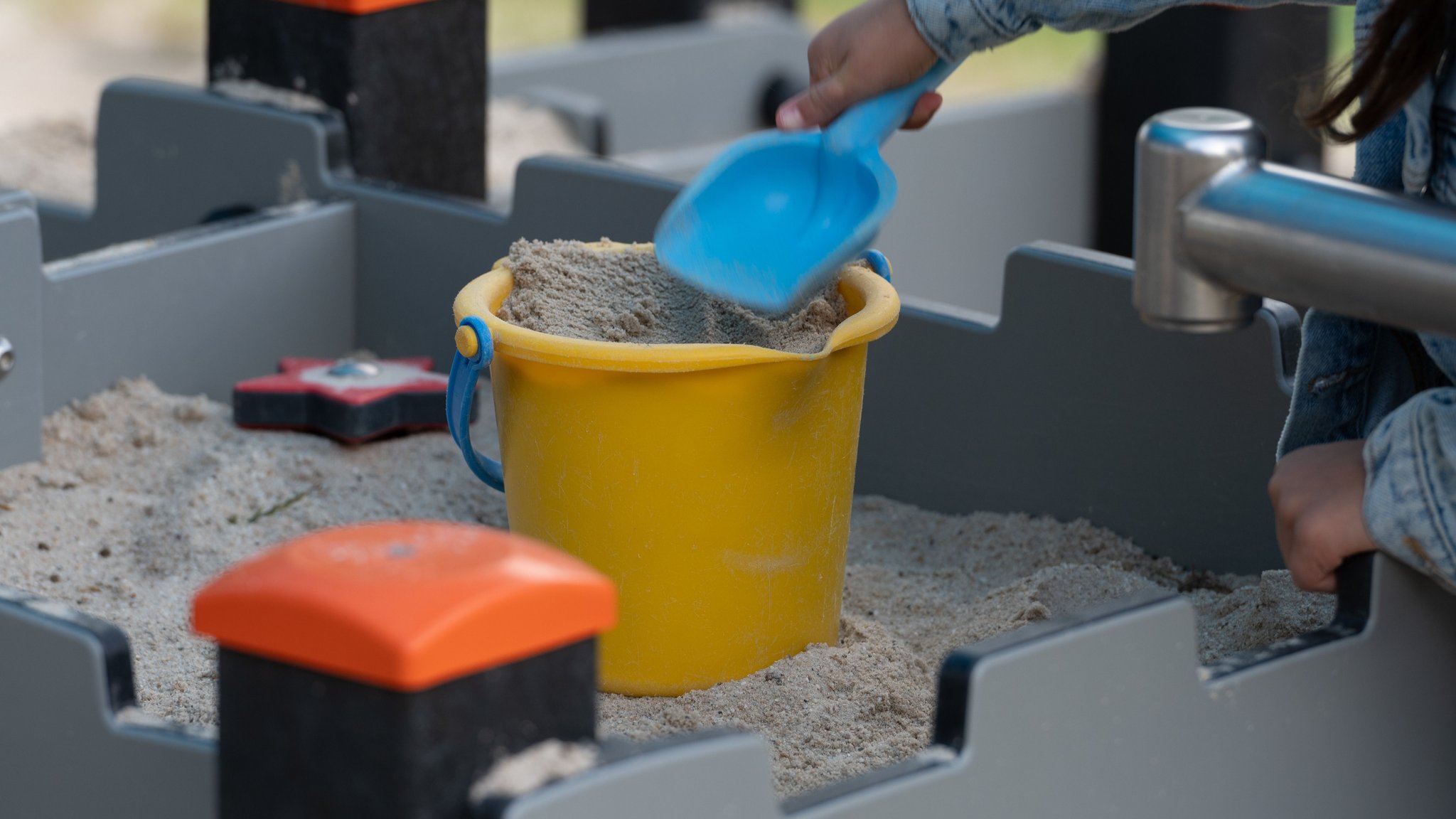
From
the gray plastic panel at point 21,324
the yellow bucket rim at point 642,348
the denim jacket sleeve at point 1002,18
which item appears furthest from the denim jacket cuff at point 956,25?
the gray plastic panel at point 21,324

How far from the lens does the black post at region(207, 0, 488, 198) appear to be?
1856 millimetres

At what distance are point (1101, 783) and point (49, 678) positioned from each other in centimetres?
50

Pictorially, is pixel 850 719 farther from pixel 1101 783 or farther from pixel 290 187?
pixel 290 187

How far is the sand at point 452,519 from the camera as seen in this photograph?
3.62 ft

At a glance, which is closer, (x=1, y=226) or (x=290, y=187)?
(x=1, y=226)

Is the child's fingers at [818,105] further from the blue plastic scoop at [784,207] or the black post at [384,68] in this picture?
the black post at [384,68]

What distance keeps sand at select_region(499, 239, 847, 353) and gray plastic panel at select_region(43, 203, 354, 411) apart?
507 mm

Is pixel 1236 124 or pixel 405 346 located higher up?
pixel 1236 124

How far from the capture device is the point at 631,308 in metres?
1.19

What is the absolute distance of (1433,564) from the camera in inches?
36.1

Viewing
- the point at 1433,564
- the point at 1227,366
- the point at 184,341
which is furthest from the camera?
the point at 184,341

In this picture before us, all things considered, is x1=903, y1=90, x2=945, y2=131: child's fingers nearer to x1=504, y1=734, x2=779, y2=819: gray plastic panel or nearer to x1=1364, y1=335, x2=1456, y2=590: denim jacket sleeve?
x1=1364, y1=335, x2=1456, y2=590: denim jacket sleeve

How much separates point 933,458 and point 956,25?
50 centimetres

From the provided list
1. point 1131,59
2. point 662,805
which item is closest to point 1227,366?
point 662,805
